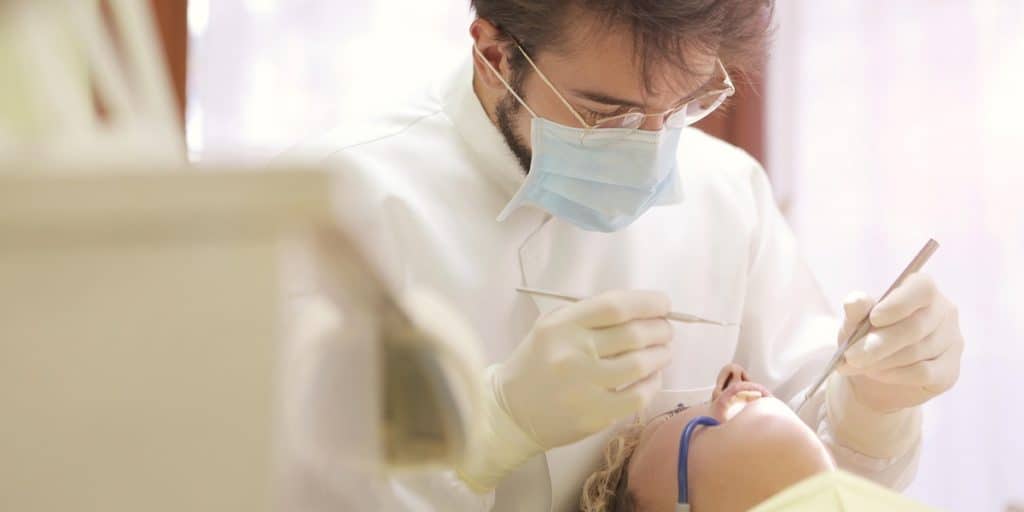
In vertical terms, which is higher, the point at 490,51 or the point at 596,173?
the point at 490,51

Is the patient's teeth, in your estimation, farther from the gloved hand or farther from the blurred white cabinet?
the blurred white cabinet

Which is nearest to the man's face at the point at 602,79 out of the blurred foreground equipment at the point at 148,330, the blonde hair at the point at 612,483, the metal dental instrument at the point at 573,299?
the metal dental instrument at the point at 573,299

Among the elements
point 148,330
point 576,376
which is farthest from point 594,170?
point 148,330

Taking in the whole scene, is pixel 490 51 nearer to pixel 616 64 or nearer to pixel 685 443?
pixel 616 64

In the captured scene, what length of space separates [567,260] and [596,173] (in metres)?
0.20

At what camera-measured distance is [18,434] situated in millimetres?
472

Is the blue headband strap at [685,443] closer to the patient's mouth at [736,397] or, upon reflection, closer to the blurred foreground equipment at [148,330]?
the patient's mouth at [736,397]

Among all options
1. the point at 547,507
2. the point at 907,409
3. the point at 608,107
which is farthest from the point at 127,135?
the point at 907,409

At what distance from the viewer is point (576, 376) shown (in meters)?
1.43

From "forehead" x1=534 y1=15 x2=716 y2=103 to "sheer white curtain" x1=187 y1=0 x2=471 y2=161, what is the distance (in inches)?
47.8

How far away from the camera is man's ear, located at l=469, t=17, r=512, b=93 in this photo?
1675mm

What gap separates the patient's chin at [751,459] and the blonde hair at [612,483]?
0.14 m

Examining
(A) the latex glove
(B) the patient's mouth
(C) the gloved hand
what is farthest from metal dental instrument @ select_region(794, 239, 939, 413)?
(C) the gloved hand

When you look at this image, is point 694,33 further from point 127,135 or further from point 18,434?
point 18,434
